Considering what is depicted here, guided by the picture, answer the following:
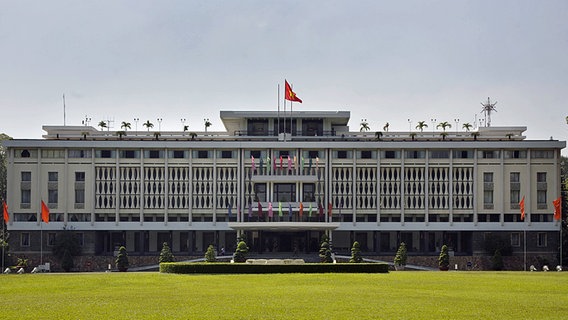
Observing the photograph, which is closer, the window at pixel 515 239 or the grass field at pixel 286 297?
the grass field at pixel 286 297

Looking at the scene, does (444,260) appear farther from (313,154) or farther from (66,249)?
(66,249)

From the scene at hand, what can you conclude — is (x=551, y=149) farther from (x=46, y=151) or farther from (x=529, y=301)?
(x=529, y=301)

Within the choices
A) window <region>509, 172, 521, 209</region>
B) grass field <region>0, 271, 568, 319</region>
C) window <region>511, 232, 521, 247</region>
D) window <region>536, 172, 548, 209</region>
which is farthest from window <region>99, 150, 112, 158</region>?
window <region>536, 172, 548, 209</region>

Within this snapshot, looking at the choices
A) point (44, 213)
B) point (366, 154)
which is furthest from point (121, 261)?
point (366, 154)

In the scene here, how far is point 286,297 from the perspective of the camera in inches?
1797

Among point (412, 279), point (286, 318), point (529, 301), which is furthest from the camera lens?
point (412, 279)

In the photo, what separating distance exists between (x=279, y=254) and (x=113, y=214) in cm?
1969

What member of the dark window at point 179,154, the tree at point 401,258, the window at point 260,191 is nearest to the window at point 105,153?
the dark window at point 179,154

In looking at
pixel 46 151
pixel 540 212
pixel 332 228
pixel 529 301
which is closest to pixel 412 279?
pixel 529 301

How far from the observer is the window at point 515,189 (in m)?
106

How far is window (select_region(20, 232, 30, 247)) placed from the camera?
103562 mm

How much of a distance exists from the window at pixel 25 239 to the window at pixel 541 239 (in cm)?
5737

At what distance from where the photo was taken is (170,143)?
105 meters

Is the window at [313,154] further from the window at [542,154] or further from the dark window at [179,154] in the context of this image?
the window at [542,154]
